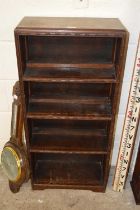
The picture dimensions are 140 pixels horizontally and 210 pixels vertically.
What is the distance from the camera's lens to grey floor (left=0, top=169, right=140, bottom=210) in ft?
5.40

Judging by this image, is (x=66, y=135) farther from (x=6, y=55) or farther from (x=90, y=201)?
(x=6, y=55)

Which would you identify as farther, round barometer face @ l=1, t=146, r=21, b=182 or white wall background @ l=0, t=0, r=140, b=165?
round barometer face @ l=1, t=146, r=21, b=182

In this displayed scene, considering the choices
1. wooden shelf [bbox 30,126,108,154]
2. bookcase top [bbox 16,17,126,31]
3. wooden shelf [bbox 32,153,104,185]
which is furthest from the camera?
wooden shelf [bbox 32,153,104,185]

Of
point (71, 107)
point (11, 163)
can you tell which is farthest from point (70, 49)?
point (11, 163)

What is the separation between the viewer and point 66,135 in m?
1.68

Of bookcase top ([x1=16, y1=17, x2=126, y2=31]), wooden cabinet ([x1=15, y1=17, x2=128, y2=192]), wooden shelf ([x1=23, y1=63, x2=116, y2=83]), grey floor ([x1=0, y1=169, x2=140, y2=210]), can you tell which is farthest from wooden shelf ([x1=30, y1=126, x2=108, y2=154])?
bookcase top ([x1=16, y1=17, x2=126, y2=31])

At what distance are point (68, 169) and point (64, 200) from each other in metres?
0.22

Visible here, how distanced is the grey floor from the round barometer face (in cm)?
17

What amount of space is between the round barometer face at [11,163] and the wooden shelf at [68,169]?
0.16 metres

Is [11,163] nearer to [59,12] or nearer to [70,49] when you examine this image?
[70,49]

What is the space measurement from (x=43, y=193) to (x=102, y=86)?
2.83 ft

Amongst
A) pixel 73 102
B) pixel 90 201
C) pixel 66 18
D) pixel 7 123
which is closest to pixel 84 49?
Result: pixel 66 18

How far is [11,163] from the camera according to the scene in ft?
5.28

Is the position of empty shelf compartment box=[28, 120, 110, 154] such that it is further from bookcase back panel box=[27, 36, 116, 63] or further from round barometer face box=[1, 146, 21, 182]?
bookcase back panel box=[27, 36, 116, 63]
